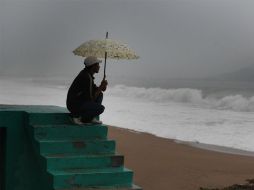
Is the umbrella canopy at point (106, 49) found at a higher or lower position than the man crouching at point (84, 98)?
higher

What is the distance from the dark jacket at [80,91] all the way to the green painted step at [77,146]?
1.73ft

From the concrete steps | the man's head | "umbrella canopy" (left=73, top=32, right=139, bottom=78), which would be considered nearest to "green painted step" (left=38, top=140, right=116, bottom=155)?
the concrete steps

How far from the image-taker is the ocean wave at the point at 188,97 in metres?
32.1

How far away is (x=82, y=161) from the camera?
6066 millimetres

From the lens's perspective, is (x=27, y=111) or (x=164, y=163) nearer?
(x=27, y=111)

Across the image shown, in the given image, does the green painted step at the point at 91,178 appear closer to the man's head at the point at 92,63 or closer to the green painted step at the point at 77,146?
the green painted step at the point at 77,146

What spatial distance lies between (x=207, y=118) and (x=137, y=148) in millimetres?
10880

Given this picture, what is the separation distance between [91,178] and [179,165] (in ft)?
20.9

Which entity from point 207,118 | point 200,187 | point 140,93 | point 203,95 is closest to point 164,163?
point 200,187

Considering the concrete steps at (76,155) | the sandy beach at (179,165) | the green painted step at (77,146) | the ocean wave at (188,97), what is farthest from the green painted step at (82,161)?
the ocean wave at (188,97)

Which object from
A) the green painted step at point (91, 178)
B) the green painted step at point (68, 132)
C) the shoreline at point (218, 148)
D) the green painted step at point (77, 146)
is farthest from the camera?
the shoreline at point (218, 148)

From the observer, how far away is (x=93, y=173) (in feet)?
19.2

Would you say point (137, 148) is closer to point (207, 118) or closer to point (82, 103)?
point (82, 103)

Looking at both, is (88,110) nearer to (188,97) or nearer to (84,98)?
(84,98)
